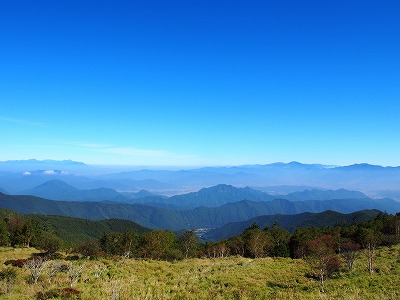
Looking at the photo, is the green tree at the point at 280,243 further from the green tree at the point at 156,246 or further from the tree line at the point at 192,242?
the green tree at the point at 156,246

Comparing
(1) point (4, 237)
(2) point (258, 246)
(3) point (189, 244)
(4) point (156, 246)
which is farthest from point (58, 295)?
(1) point (4, 237)

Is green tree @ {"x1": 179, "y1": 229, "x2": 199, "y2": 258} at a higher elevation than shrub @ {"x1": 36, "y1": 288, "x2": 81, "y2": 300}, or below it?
below

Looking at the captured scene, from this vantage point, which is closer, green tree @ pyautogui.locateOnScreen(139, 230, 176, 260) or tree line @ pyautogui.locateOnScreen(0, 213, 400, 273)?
tree line @ pyautogui.locateOnScreen(0, 213, 400, 273)

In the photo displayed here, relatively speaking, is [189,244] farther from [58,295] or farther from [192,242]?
[58,295]

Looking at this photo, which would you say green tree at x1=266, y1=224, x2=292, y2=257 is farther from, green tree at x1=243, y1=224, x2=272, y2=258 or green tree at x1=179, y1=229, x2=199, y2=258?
green tree at x1=179, y1=229, x2=199, y2=258

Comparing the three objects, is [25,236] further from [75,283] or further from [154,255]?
[75,283]

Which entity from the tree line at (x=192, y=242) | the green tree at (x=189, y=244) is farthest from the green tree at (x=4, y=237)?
the green tree at (x=189, y=244)

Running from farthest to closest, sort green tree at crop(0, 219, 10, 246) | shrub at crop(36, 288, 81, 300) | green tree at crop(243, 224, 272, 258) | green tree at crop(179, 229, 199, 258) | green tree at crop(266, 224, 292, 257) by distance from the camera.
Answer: green tree at crop(179, 229, 199, 258)
green tree at crop(0, 219, 10, 246)
green tree at crop(243, 224, 272, 258)
green tree at crop(266, 224, 292, 257)
shrub at crop(36, 288, 81, 300)

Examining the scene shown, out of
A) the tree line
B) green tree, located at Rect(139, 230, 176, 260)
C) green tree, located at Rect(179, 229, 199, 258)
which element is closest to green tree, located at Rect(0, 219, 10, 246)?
the tree line

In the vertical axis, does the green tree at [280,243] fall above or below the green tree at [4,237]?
below

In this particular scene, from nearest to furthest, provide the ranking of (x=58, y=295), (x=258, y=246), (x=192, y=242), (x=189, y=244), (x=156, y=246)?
(x=58, y=295) < (x=258, y=246) < (x=156, y=246) < (x=189, y=244) < (x=192, y=242)

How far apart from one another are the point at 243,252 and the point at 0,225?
2903 inches


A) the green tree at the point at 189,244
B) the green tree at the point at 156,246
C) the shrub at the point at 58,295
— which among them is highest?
the shrub at the point at 58,295

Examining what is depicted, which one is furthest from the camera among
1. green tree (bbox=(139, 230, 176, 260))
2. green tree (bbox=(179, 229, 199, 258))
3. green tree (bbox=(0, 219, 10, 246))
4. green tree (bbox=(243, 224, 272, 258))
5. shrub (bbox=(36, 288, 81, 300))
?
green tree (bbox=(179, 229, 199, 258))
